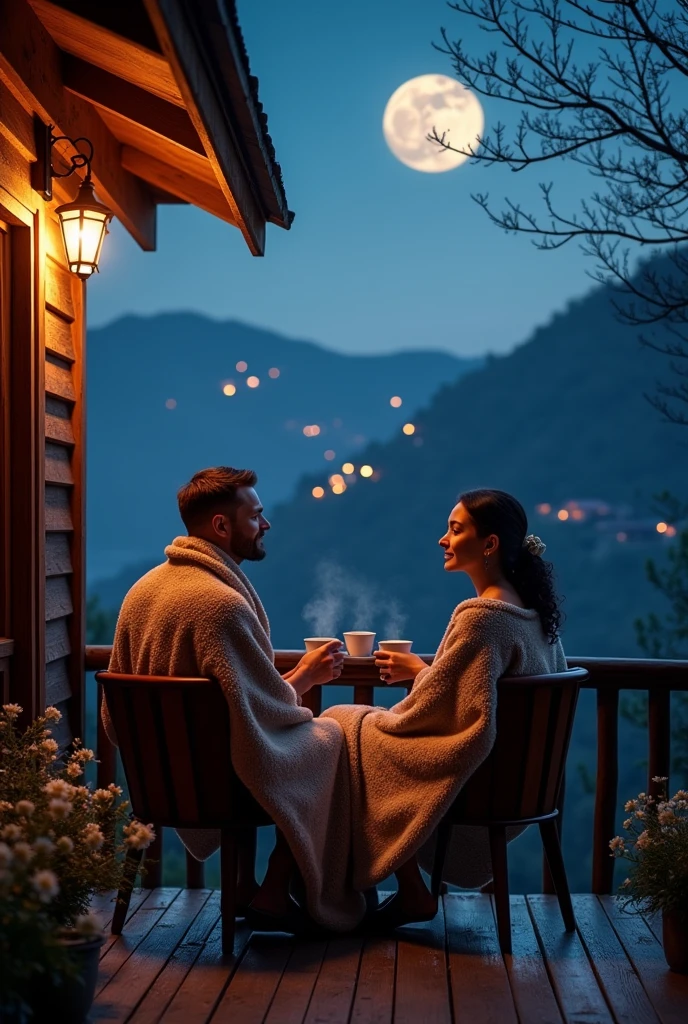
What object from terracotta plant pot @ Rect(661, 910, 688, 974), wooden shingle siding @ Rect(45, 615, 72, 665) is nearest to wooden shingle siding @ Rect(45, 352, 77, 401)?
wooden shingle siding @ Rect(45, 615, 72, 665)

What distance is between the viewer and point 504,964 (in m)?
2.97

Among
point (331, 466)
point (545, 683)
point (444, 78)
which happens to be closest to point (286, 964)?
point (545, 683)

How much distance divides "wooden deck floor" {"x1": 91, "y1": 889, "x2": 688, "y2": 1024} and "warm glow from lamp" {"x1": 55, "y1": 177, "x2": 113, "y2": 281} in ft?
6.46

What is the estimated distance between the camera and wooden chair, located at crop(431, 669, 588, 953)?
301 cm

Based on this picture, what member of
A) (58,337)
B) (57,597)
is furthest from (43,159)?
(57,597)

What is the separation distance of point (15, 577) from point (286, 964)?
4.25 ft

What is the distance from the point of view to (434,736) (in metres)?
3.08

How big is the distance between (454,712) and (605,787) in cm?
102

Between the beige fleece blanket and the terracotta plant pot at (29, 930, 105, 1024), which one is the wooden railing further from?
the terracotta plant pot at (29, 930, 105, 1024)

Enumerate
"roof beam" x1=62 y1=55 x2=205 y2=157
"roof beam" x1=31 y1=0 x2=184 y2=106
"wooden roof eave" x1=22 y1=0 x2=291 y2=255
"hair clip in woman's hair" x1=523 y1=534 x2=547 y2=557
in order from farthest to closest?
"roof beam" x1=62 y1=55 x2=205 y2=157, "hair clip in woman's hair" x1=523 y1=534 x2=547 y2=557, "roof beam" x1=31 y1=0 x2=184 y2=106, "wooden roof eave" x1=22 y1=0 x2=291 y2=255

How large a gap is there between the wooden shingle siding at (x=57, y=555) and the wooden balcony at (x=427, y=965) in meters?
0.78

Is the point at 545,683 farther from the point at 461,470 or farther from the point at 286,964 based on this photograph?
the point at 461,470

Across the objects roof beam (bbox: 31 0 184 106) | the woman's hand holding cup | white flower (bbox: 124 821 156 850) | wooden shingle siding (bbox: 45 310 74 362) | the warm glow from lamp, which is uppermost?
roof beam (bbox: 31 0 184 106)

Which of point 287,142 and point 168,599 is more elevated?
point 287,142
